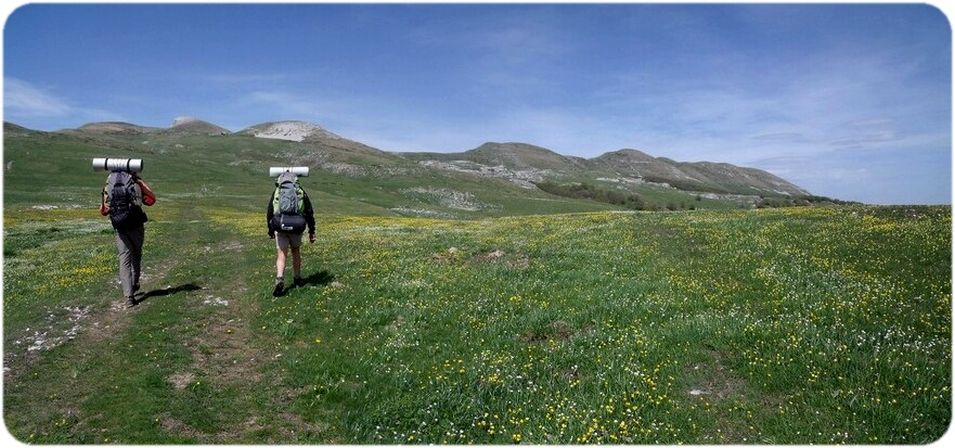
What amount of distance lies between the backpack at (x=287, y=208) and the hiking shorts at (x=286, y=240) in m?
0.33

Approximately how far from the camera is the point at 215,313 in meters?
15.1

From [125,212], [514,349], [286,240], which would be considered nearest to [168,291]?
[125,212]

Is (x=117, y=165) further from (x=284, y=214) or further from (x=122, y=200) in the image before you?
(x=284, y=214)

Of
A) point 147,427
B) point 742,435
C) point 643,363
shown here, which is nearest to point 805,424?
point 742,435

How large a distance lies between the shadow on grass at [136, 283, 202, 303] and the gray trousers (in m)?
0.54

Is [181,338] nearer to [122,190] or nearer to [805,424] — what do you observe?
[122,190]

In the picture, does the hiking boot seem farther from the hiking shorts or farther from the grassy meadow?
the hiking shorts

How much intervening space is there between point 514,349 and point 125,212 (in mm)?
12098

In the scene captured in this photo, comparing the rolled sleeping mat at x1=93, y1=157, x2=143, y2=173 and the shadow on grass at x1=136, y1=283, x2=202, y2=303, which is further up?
the rolled sleeping mat at x1=93, y1=157, x2=143, y2=173

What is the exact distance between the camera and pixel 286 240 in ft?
56.9

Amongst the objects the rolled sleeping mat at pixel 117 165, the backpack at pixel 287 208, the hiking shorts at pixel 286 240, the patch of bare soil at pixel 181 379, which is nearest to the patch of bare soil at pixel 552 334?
the patch of bare soil at pixel 181 379

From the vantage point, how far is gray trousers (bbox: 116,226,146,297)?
51.6ft

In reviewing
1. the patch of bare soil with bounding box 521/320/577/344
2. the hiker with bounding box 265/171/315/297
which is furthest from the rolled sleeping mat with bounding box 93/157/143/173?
the patch of bare soil with bounding box 521/320/577/344

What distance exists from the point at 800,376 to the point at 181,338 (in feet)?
41.5
